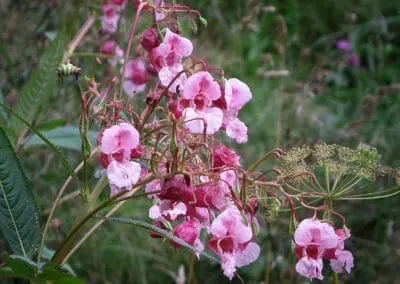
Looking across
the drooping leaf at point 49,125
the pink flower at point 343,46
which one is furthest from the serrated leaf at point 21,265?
the pink flower at point 343,46

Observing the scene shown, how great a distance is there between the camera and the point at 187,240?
130 centimetres

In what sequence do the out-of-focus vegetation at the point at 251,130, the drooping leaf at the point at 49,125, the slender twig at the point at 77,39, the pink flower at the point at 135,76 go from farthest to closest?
the out-of-focus vegetation at the point at 251,130 → the slender twig at the point at 77,39 → the drooping leaf at the point at 49,125 → the pink flower at the point at 135,76

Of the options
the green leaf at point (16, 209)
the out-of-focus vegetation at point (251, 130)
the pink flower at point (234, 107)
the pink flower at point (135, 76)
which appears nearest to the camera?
the pink flower at point (234, 107)

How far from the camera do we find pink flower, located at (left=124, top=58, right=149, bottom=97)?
1.77m

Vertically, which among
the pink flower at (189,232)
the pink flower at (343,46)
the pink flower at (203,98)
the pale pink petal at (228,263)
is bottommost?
→ the pale pink petal at (228,263)

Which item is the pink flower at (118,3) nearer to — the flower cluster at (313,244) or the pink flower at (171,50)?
the pink flower at (171,50)

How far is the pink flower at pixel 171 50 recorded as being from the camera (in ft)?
4.68

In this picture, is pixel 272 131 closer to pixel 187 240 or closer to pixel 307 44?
pixel 307 44

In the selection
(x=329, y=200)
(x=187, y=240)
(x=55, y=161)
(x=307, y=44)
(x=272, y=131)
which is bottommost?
(x=187, y=240)

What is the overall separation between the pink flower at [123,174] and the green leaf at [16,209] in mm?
283

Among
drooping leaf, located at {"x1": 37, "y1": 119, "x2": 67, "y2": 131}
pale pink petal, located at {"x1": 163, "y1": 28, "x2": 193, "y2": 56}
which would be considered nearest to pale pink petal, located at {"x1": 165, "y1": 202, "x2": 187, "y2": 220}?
pale pink petal, located at {"x1": 163, "y1": 28, "x2": 193, "y2": 56}

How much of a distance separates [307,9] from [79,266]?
346cm

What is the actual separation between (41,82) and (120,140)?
69 cm

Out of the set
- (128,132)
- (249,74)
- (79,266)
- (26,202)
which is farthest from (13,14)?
(128,132)
